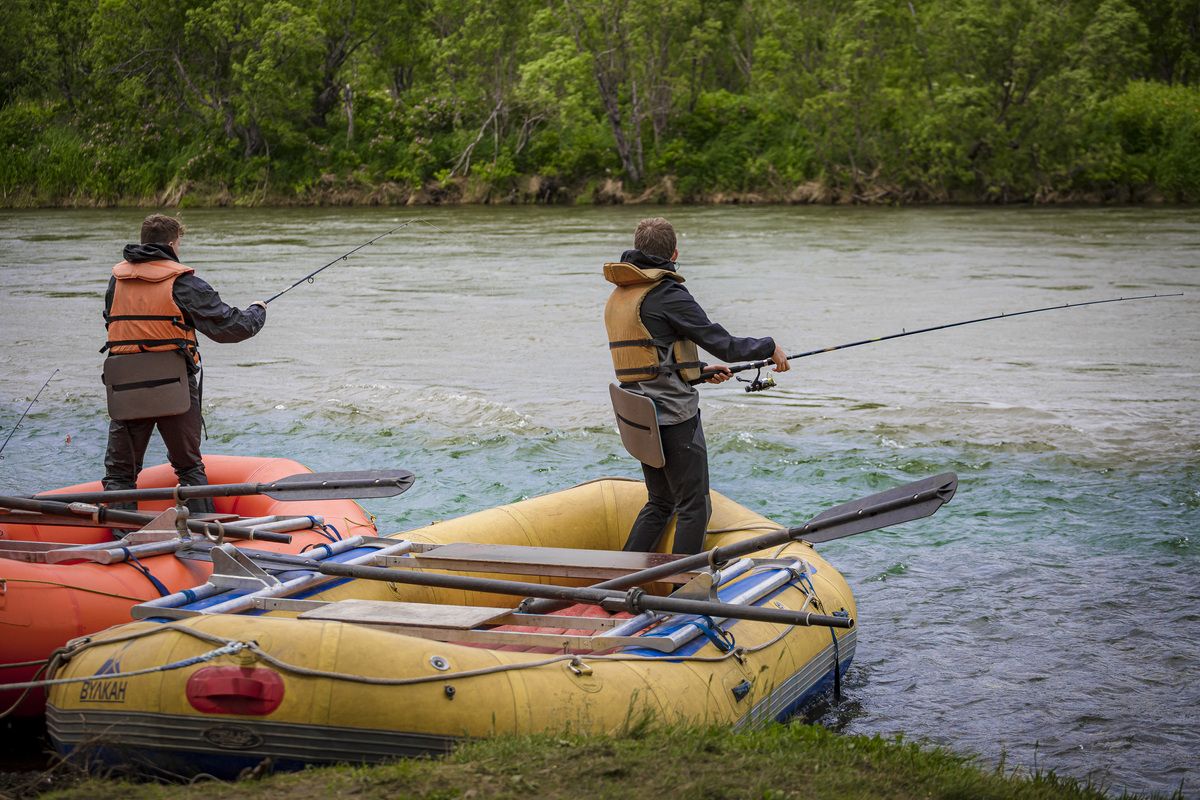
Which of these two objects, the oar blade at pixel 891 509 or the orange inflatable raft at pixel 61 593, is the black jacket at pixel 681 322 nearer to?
the oar blade at pixel 891 509

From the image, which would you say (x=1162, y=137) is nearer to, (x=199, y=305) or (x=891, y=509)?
(x=199, y=305)

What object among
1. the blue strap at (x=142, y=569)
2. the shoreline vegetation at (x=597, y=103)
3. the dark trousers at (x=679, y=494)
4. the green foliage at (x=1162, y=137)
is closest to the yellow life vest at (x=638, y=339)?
the dark trousers at (x=679, y=494)

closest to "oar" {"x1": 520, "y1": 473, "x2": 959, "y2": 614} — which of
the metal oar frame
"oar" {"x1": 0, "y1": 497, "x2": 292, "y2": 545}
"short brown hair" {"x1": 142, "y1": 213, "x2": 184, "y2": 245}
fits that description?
the metal oar frame

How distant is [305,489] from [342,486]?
0.15 metres

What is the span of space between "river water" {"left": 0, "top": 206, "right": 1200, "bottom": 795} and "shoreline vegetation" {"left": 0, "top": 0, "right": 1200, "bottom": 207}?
5.81m

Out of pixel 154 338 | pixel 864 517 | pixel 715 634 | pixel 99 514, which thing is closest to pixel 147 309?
pixel 154 338

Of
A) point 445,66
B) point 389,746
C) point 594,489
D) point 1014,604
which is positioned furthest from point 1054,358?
point 445,66

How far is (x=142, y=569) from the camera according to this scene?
504 cm

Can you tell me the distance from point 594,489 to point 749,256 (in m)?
14.7

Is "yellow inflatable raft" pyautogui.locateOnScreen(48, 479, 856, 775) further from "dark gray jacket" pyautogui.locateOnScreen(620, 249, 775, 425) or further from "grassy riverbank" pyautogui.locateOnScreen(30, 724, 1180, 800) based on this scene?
"dark gray jacket" pyautogui.locateOnScreen(620, 249, 775, 425)

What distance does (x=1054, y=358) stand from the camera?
13.0 meters

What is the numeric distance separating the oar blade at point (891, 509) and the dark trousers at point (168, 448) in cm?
307

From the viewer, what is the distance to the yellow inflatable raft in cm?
390

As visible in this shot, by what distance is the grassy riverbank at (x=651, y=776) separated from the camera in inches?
139
